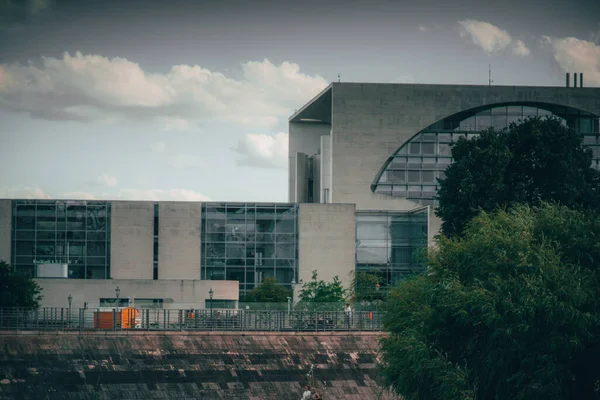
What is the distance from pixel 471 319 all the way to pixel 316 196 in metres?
72.2

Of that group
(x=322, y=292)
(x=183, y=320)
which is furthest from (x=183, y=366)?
(x=322, y=292)

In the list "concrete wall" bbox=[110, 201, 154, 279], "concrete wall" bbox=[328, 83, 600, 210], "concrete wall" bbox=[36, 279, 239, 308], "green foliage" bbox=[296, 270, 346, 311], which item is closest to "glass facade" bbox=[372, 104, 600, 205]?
"concrete wall" bbox=[328, 83, 600, 210]

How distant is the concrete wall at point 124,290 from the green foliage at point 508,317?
39.6m

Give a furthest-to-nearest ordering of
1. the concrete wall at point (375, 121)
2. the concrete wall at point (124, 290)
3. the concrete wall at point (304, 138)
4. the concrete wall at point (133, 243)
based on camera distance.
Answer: the concrete wall at point (304, 138), the concrete wall at point (375, 121), the concrete wall at point (133, 243), the concrete wall at point (124, 290)

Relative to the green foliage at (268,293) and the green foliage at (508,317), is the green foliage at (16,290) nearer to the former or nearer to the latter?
the green foliage at (268,293)

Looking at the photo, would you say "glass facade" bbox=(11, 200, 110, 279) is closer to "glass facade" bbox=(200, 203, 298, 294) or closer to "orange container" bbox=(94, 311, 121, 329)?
"glass facade" bbox=(200, 203, 298, 294)

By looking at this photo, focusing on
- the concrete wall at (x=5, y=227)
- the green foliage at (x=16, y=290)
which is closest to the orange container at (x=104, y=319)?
the green foliage at (x=16, y=290)

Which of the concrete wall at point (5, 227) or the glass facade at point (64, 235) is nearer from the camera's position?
the concrete wall at point (5, 227)

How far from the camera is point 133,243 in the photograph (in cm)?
9456

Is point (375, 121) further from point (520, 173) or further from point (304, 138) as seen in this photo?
point (520, 173)

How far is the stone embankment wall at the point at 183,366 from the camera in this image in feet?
185

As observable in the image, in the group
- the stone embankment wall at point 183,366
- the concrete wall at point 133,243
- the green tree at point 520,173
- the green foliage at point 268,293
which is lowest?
the stone embankment wall at point 183,366

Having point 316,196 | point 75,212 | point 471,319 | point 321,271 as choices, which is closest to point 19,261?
point 75,212

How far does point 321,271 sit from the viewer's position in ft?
315
